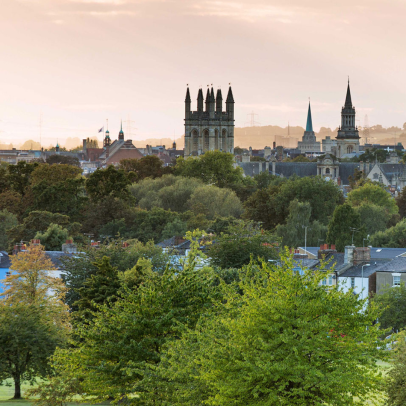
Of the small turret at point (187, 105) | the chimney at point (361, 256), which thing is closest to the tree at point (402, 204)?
the chimney at point (361, 256)

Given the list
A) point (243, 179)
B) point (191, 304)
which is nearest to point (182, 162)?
point (243, 179)

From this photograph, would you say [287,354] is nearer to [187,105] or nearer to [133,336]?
[133,336]

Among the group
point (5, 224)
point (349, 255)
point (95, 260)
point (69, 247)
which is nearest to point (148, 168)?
point (5, 224)

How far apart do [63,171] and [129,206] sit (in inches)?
547

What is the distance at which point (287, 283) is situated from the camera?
26719 mm

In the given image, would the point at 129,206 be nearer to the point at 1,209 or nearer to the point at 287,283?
the point at 1,209

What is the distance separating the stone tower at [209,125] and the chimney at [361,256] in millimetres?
116252

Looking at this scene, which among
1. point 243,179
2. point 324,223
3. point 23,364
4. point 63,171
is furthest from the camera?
point 243,179

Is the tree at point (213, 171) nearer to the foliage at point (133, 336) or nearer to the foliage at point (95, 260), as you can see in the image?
the foliage at point (95, 260)

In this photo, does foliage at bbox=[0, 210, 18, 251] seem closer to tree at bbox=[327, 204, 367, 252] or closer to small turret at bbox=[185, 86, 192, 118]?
tree at bbox=[327, 204, 367, 252]

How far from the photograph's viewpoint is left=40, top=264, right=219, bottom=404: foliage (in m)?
30.6

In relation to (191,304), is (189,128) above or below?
above

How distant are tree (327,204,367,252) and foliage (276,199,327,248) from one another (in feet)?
21.9

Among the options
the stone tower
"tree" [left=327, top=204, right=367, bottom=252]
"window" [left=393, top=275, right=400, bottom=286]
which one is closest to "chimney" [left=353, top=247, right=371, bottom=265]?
"window" [left=393, top=275, right=400, bottom=286]
